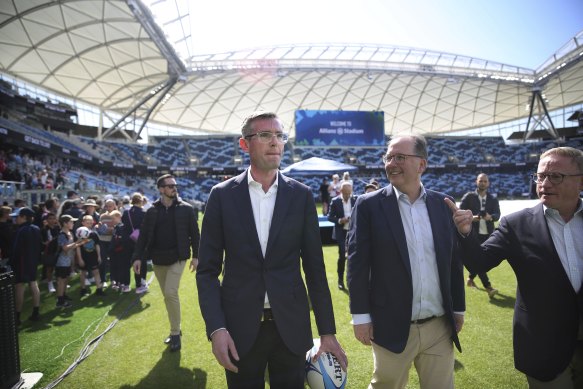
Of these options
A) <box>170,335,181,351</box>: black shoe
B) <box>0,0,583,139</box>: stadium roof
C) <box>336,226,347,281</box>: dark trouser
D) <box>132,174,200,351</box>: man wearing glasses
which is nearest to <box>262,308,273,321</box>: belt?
<box>132,174,200,351</box>: man wearing glasses

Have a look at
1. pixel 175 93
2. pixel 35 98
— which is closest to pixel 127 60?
pixel 175 93

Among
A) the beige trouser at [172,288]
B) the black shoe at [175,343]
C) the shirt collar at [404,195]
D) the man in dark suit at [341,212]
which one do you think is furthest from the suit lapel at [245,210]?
the man in dark suit at [341,212]

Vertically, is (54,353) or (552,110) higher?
(552,110)

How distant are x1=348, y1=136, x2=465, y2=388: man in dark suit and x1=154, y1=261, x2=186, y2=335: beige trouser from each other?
3074mm

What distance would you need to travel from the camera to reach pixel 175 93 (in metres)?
39.8

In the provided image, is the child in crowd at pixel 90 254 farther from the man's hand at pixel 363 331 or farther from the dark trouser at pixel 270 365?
the man's hand at pixel 363 331

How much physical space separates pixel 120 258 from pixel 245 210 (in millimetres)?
6636

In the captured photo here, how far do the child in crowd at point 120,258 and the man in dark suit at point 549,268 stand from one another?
7.24 m

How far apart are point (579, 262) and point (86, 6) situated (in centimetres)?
2889

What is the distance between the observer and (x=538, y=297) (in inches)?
81.4

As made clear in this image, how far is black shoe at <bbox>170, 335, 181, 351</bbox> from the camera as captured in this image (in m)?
4.29

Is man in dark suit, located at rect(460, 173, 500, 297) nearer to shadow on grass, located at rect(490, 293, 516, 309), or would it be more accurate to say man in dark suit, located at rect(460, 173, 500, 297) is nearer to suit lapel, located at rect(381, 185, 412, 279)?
shadow on grass, located at rect(490, 293, 516, 309)

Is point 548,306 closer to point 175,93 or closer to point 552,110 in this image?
point 175,93

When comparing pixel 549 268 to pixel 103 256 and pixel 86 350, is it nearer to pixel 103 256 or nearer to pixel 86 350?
pixel 86 350
